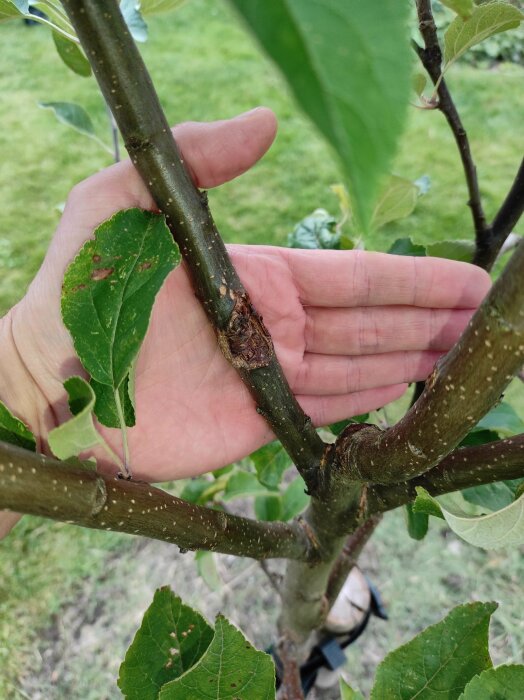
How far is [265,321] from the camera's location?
3.00ft

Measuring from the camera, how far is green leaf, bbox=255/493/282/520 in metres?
1.13

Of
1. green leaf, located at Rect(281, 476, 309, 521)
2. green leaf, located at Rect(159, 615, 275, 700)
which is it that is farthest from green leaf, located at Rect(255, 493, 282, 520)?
green leaf, located at Rect(159, 615, 275, 700)

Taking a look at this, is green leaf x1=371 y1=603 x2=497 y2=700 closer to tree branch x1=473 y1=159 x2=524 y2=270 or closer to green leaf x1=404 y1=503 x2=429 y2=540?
green leaf x1=404 y1=503 x2=429 y2=540

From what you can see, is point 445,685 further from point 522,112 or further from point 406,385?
point 522,112

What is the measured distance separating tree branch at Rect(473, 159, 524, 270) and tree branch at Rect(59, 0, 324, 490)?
0.37m

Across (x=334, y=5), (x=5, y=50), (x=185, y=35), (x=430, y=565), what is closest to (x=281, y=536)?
(x=334, y=5)

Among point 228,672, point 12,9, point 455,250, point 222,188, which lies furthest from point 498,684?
point 222,188

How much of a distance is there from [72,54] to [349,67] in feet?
2.73

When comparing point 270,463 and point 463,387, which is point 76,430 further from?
point 270,463

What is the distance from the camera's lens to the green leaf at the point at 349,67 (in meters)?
0.16

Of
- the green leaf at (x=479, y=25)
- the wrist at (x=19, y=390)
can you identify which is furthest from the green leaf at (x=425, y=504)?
the wrist at (x=19, y=390)

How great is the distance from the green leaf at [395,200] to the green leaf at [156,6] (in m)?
0.37

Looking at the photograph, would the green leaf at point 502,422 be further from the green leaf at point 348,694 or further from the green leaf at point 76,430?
the green leaf at point 76,430

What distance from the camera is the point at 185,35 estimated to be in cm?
409
